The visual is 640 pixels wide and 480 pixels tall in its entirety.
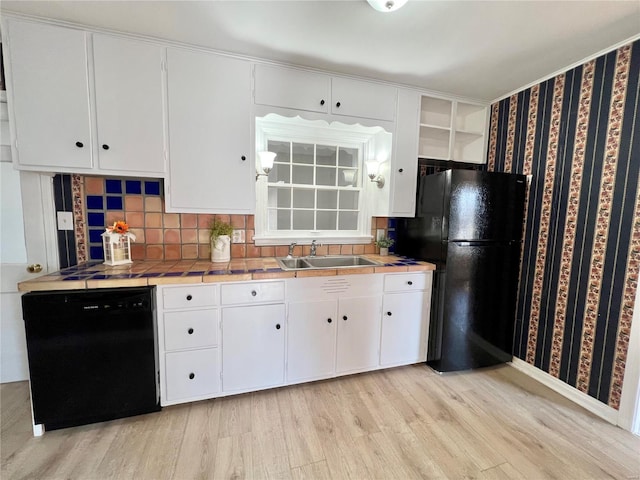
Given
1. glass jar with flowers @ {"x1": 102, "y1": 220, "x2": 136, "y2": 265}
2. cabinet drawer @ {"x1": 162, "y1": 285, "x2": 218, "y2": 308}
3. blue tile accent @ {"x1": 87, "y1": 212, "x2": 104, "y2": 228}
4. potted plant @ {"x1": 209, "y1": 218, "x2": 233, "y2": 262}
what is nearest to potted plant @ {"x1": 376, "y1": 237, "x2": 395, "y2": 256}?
potted plant @ {"x1": 209, "y1": 218, "x2": 233, "y2": 262}

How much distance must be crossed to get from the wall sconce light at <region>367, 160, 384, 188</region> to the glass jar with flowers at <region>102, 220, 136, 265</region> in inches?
76.9

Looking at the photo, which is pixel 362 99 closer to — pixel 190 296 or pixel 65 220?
pixel 190 296

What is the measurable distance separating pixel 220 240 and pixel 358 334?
129 centimetres

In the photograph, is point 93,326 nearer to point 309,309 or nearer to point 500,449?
point 309,309

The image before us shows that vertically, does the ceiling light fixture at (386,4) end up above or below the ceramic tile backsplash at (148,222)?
above

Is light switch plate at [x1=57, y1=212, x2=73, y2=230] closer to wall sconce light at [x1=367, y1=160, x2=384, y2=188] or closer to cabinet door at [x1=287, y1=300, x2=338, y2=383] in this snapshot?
cabinet door at [x1=287, y1=300, x2=338, y2=383]

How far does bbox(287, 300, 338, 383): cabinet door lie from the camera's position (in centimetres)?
194

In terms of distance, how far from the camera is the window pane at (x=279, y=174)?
95.6 inches

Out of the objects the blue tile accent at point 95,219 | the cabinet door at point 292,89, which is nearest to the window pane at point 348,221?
the cabinet door at point 292,89

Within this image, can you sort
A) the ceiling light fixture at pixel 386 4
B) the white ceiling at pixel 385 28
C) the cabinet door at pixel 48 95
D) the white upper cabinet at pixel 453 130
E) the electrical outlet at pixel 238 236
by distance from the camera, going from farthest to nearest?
the white upper cabinet at pixel 453 130
the electrical outlet at pixel 238 236
the cabinet door at pixel 48 95
the white ceiling at pixel 385 28
the ceiling light fixture at pixel 386 4

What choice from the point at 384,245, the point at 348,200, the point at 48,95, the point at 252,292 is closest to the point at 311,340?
the point at 252,292

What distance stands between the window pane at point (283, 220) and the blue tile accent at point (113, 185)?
1216mm

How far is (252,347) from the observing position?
6.09 feet

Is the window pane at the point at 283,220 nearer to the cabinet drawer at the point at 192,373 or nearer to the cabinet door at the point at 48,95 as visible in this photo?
the cabinet drawer at the point at 192,373
